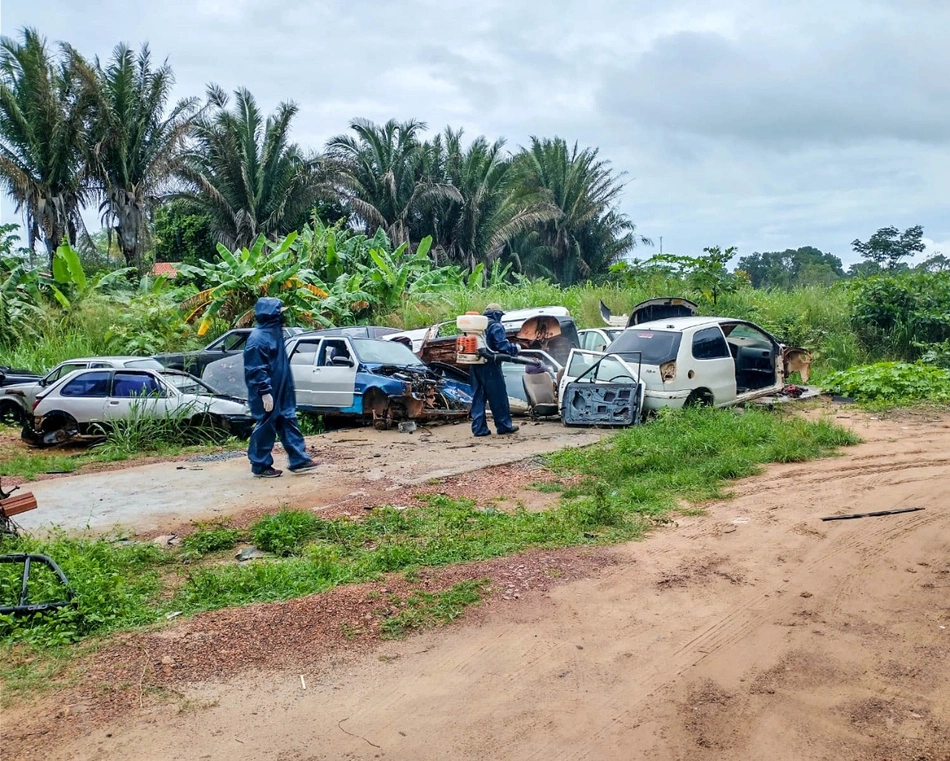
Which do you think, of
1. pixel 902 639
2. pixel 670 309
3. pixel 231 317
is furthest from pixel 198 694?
pixel 231 317

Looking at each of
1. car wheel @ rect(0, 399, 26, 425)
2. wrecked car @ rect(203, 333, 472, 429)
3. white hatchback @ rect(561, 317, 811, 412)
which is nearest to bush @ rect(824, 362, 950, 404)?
white hatchback @ rect(561, 317, 811, 412)

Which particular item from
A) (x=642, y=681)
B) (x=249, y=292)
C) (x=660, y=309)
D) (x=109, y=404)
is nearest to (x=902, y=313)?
(x=660, y=309)

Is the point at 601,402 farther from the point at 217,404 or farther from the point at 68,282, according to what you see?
the point at 68,282

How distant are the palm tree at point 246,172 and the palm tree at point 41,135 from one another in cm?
449

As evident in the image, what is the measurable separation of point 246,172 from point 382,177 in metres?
6.58

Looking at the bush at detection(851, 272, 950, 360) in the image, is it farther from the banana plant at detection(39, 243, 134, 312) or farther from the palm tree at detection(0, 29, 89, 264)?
the palm tree at detection(0, 29, 89, 264)

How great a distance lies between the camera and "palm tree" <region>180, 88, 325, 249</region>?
112 feet

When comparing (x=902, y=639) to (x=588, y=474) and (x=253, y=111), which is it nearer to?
(x=588, y=474)

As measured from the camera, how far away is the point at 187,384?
44.1ft

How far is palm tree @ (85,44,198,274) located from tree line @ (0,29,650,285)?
0.17ft

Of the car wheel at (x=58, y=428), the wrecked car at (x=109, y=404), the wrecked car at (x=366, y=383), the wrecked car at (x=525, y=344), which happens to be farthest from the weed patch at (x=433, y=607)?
the car wheel at (x=58, y=428)

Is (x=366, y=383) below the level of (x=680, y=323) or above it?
below

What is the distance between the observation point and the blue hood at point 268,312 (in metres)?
9.78

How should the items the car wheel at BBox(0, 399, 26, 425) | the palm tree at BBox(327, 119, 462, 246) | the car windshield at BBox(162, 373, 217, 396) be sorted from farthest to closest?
1. the palm tree at BBox(327, 119, 462, 246)
2. the car wheel at BBox(0, 399, 26, 425)
3. the car windshield at BBox(162, 373, 217, 396)
